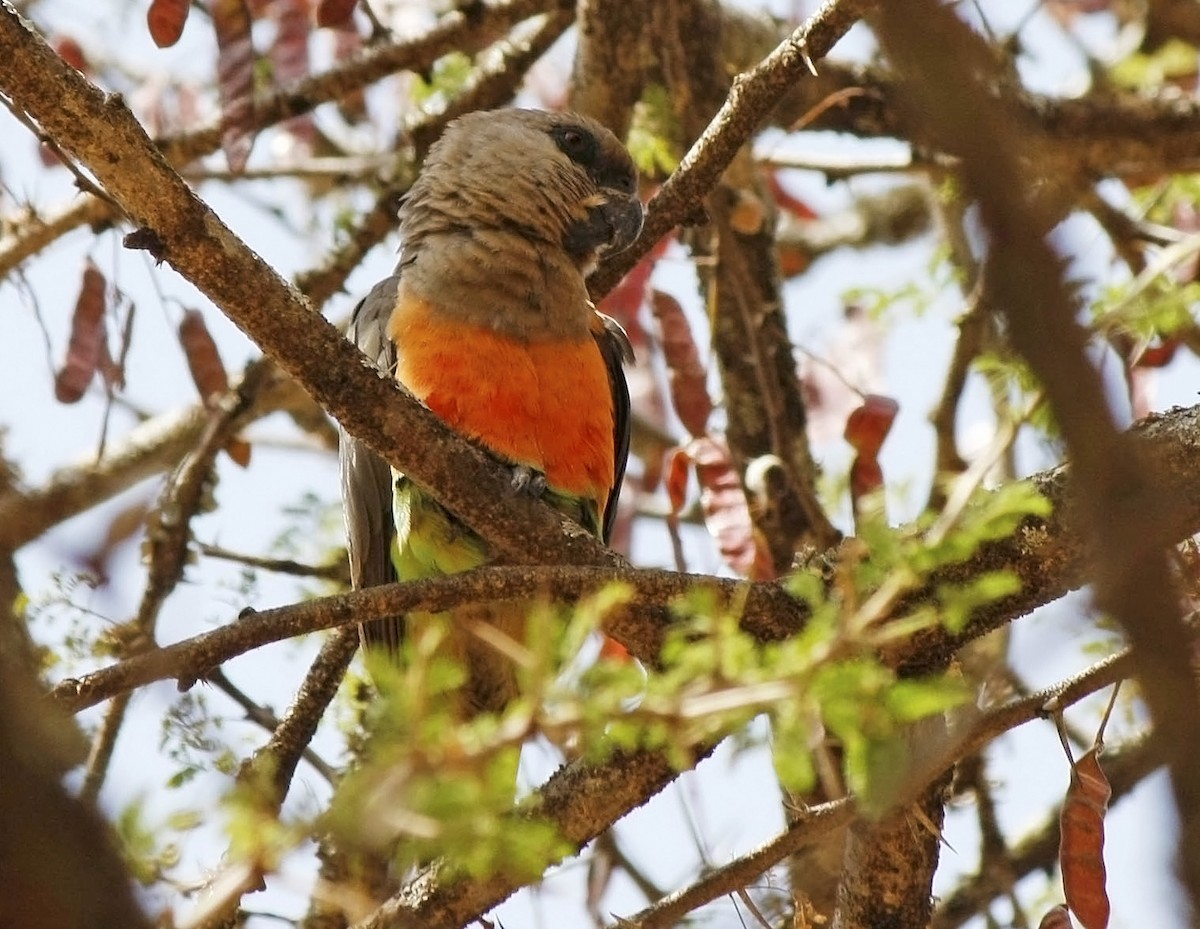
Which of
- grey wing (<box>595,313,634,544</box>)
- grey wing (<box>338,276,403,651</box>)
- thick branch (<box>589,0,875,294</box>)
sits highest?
grey wing (<box>595,313,634,544</box>)

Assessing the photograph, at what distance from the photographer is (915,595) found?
3.62m

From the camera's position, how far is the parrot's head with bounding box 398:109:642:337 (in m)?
→ 5.27

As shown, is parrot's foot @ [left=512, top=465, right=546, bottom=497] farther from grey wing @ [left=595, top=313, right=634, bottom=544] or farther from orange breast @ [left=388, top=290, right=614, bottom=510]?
grey wing @ [left=595, top=313, right=634, bottom=544]

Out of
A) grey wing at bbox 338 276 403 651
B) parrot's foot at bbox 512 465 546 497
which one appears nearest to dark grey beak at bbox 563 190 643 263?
grey wing at bbox 338 276 403 651

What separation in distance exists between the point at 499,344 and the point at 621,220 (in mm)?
1067

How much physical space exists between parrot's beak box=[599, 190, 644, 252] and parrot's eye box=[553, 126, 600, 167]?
256mm

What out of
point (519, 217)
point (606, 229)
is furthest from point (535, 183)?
point (606, 229)

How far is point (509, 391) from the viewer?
196 inches

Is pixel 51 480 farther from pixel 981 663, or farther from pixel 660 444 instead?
pixel 981 663

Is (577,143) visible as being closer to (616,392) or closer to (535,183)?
(535,183)

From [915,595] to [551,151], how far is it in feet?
9.75

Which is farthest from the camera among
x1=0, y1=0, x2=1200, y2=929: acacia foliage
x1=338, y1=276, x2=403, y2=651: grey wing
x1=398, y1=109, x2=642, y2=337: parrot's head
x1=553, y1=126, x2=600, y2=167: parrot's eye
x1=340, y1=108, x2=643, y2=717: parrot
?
x1=553, y1=126, x2=600, y2=167: parrot's eye

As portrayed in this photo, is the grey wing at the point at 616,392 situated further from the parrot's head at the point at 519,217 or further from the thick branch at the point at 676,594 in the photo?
the thick branch at the point at 676,594

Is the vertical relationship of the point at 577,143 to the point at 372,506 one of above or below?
above
